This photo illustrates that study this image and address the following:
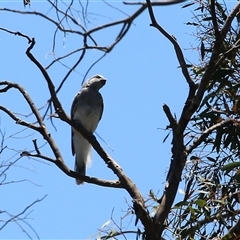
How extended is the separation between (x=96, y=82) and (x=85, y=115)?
51 centimetres

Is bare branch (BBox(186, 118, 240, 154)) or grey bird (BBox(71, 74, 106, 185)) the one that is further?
grey bird (BBox(71, 74, 106, 185))

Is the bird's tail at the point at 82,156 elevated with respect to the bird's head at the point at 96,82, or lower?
lower

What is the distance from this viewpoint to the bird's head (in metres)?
6.03

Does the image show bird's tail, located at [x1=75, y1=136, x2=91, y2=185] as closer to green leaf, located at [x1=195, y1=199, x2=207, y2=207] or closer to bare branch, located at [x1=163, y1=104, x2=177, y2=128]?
green leaf, located at [x1=195, y1=199, x2=207, y2=207]

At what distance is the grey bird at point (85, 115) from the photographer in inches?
223

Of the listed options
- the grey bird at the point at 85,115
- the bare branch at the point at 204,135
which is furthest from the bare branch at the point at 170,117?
the grey bird at the point at 85,115

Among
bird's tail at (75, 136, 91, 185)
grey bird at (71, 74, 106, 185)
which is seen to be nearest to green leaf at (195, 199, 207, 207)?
A: grey bird at (71, 74, 106, 185)

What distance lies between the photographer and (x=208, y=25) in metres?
4.60

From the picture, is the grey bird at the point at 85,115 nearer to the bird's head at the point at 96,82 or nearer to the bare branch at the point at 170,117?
the bird's head at the point at 96,82

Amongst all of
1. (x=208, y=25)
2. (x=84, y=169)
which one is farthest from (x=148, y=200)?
(x=84, y=169)

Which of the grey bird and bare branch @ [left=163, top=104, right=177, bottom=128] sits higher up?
the grey bird

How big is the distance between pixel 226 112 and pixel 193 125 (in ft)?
1.19

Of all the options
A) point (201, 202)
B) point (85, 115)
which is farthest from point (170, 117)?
point (85, 115)

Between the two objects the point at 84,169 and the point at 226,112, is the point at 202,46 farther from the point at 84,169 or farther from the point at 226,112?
the point at 84,169
